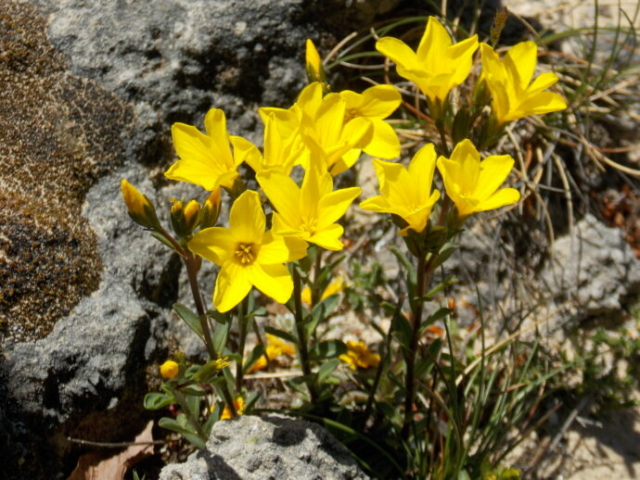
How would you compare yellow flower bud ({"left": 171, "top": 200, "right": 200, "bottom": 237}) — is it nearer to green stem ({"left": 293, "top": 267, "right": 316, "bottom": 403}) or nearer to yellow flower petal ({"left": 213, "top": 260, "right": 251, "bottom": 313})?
yellow flower petal ({"left": 213, "top": 260, "right": 251, "bottom": 313})

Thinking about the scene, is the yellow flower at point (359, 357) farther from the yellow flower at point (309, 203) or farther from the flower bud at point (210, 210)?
the flower bud at point (210, 210)

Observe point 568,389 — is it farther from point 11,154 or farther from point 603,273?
point 11,154

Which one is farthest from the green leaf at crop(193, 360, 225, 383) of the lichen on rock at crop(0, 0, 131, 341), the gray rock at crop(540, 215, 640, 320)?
the gray rock at crop(540, 215, 640, 320)

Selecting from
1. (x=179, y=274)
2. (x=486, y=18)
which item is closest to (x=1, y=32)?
(x=179, y=274)

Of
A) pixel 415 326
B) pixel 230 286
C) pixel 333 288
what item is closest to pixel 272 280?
pixel 230 286

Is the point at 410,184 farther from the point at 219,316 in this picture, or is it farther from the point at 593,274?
the point at 593,274

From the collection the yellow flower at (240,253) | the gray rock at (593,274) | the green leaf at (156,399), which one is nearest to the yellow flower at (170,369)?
the green leaf at (156,399)
